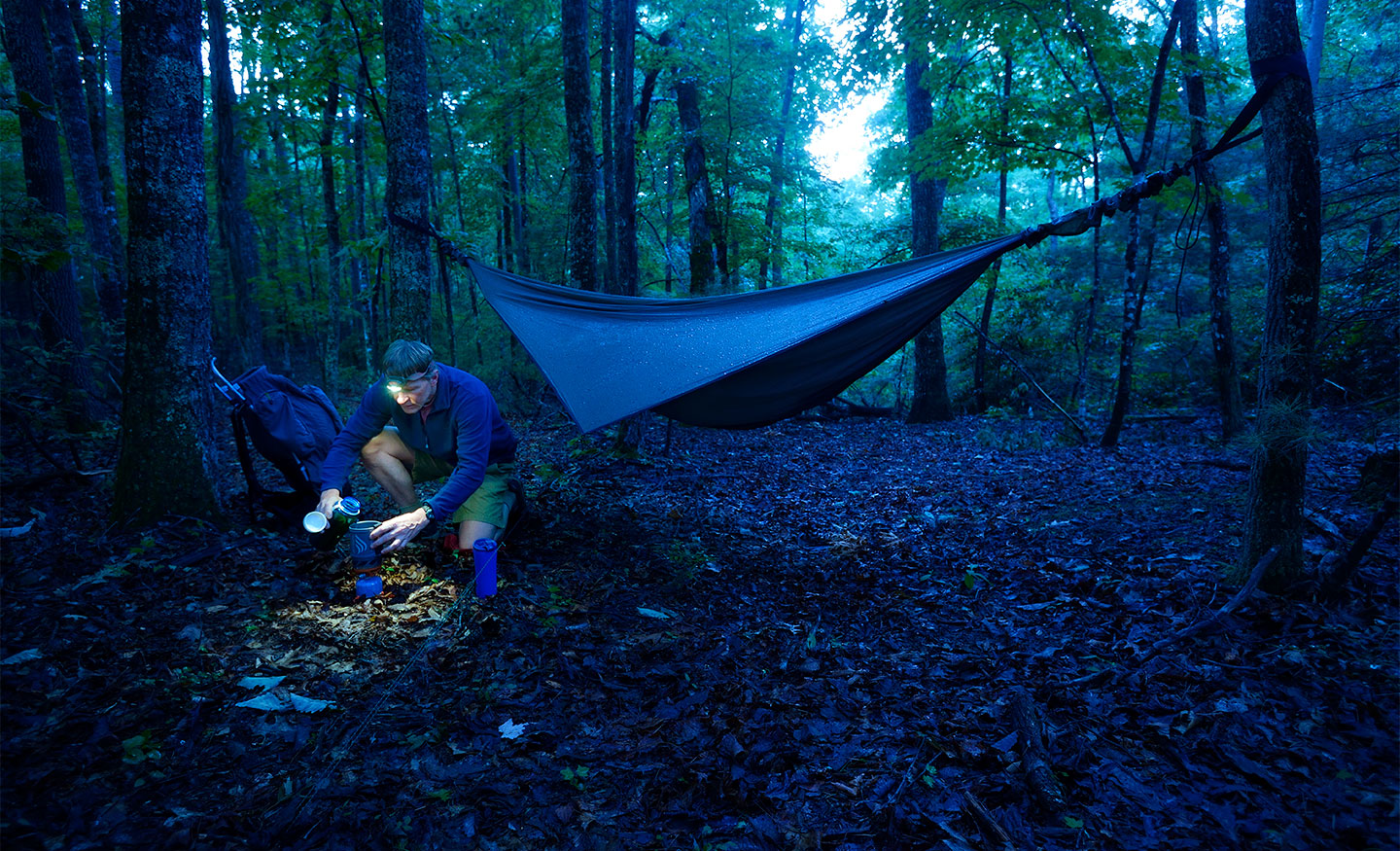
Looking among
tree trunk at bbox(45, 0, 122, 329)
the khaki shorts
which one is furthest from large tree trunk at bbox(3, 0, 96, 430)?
the khaki shorts

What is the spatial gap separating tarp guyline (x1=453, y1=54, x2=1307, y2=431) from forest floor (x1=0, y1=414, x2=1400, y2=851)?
0.77 metres

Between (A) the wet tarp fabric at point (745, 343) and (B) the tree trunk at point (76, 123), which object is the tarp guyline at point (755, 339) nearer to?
(A) the wet tarp fabric at point (745, 343)

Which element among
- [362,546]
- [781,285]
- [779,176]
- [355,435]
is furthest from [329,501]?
[779,176]

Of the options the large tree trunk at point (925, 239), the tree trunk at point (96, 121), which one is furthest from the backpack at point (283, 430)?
the large tree trunk at point (925, 239)

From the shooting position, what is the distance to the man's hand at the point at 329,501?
2135mm

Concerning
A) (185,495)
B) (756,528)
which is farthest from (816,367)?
(185,495)

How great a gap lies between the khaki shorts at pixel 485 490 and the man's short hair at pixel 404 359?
54 centimetres

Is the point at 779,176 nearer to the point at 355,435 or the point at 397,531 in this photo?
the point at 355,435

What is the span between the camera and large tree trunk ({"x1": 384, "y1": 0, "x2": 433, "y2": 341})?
3199mm

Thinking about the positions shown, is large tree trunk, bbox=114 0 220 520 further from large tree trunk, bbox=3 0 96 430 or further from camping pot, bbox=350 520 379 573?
large tree trunk, bbox=3 0 96 430

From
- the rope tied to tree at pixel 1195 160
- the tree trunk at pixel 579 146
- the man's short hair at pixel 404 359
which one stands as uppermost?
the tree trunk at pixel 579 146

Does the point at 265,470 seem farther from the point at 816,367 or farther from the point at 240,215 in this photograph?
the point at 240,215

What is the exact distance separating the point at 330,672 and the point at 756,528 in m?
2.10

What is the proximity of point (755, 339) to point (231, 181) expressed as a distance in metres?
7.58
